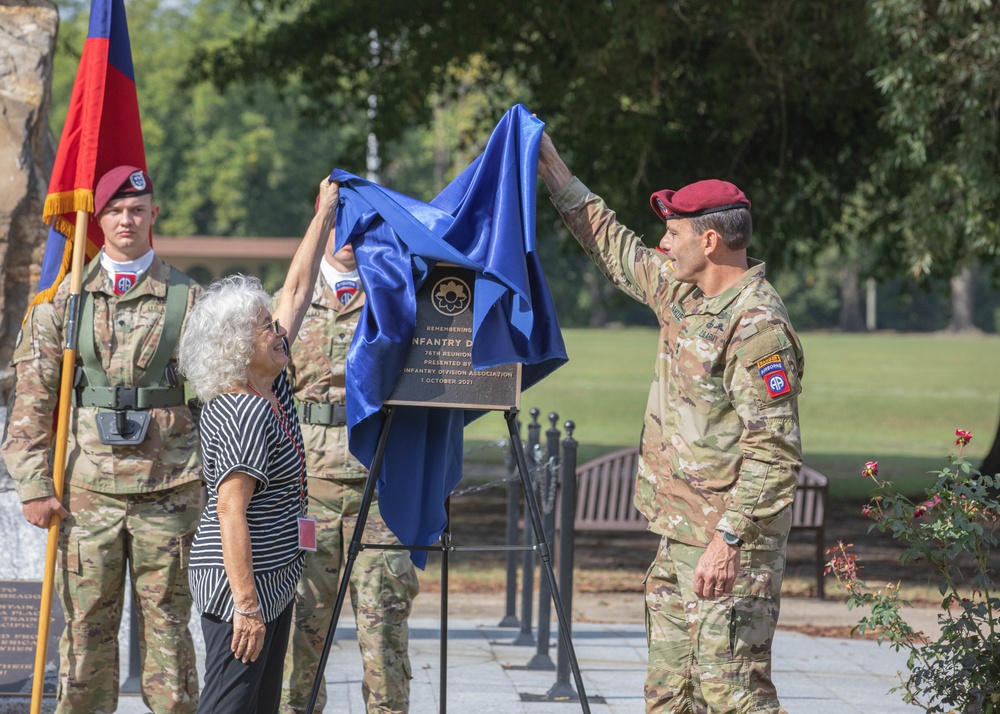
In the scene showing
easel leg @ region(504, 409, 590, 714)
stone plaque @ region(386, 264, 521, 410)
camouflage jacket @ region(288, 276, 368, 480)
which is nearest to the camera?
easel leg @ region(504, 409, 590, 714)

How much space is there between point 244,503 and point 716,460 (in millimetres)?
1509

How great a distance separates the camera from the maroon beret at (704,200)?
13.3 ft

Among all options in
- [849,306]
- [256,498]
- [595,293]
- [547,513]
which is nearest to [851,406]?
[547,513]

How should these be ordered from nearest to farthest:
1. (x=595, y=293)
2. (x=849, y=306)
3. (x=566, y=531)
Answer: (x=566, y=531) < (x=595, y=293) < (x=849, y=306)

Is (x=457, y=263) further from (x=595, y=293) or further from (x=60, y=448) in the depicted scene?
(x=595, y=293)

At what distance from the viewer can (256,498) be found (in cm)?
376

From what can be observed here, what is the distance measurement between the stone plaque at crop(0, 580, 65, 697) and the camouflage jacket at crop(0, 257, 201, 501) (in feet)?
3.28

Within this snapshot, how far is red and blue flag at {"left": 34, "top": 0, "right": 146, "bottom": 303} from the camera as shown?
5324 mm

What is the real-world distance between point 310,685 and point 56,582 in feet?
3.47

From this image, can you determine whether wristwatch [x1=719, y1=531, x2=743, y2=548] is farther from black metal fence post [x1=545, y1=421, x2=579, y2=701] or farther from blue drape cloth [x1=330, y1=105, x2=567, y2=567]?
black metal fence post [x1=545, y1=421, x2=579, y2=701]

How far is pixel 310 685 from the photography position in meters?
5.01

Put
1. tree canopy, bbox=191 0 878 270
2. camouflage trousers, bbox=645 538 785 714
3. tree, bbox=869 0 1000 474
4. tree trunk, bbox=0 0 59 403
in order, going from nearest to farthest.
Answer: camouflage trousers, bbox=645 538 785 714 < tree trunk, bbox=0 0 59 403 < tree, bbox=869 0 1000 474 < tree canopy, bbox=191 0 878 270

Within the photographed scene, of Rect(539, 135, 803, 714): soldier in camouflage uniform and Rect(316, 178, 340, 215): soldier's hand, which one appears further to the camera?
Rect(316, 178, 340, 215): soldier's hand

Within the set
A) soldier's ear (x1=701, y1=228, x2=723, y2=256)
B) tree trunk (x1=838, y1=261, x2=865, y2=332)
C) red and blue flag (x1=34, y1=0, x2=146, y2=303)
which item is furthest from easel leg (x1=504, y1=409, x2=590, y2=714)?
tree trunk (x1=838, y1=261, x2=865, y2=332)
